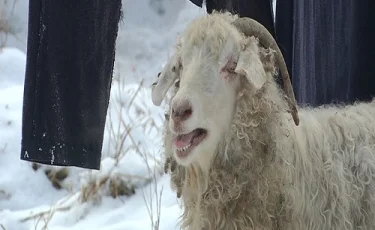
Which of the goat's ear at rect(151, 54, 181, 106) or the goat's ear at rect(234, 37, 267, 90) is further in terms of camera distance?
the goat's ear at rect(151, 54, 181, 106)

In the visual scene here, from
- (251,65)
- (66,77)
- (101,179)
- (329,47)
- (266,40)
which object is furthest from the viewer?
(101,179)

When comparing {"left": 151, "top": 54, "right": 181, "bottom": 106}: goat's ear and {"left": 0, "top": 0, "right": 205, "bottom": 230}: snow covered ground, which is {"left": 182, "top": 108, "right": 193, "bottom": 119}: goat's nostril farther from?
{"left": 0, "top": 0, "right": 205, "bottom": 230}: snow covered ground

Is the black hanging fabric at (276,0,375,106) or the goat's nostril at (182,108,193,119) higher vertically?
the black hanging fabric at (276,0,375,106)

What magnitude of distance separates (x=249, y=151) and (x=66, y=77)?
0.55 meters

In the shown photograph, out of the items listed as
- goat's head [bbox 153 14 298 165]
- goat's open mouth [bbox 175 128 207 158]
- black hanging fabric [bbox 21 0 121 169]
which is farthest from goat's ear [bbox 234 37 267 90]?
black hanging fabric [bbox 21 0 121 169]

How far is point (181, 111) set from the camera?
184 cm

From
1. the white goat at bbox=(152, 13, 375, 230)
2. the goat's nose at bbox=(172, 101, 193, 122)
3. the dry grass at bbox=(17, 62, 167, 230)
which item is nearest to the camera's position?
the goat's nose at bbox=(172, 101, 193, 122)

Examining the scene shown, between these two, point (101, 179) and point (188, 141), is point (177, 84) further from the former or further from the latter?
point (101, 179)

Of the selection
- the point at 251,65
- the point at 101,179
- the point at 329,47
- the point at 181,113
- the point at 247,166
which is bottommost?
the point at 101,179

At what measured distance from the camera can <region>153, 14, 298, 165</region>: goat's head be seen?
188 cm

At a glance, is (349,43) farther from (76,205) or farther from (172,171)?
(76,205)

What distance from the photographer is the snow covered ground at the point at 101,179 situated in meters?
3.30

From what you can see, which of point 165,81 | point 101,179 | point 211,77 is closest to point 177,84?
point 165,81

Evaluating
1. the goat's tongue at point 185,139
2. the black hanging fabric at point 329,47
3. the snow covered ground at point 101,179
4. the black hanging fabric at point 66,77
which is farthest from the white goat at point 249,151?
the snow covered ground at point 101,179
